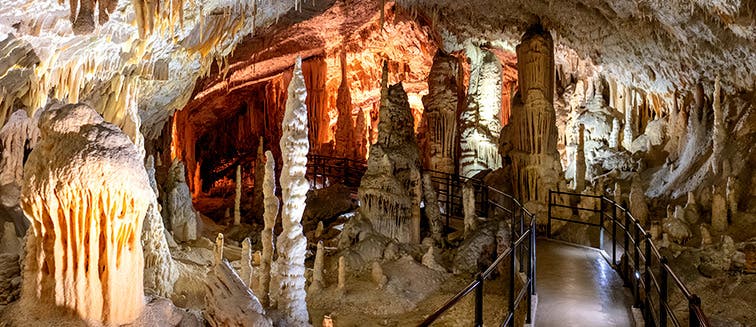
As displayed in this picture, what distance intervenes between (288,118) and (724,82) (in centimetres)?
892

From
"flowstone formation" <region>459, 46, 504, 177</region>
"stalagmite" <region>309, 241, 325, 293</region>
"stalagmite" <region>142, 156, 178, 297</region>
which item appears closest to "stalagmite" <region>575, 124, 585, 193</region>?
"flowstone formation" <region>459, 46, 504, 177</region>

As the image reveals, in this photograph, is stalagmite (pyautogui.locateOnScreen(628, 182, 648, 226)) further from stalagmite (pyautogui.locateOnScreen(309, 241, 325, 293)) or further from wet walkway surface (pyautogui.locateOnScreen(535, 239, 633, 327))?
stalagmite (pyautogui.locateOnScreen(309, 241, 325, 293))

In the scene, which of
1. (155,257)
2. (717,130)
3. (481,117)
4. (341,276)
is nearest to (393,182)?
(341,276)

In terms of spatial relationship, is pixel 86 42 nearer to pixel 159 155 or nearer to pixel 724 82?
pixel 159 155

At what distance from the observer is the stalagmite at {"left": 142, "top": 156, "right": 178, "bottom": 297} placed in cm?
809

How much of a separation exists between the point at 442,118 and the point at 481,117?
1170mm

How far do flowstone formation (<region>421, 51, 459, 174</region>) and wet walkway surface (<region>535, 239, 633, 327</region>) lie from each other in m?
8.57

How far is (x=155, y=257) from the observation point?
324 inches

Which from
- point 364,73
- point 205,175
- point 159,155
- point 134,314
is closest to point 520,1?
point 364,73

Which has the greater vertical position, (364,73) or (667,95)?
(364,73)

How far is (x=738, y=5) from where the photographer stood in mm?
7852

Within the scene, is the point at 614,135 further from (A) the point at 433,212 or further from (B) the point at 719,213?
(A) the point at 433,212

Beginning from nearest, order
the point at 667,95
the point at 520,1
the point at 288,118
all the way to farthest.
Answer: the point at 288,118 < the point at 520,1 < the point at 667,95

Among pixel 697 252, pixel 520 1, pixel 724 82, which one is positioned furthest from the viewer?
pixel 520 1
